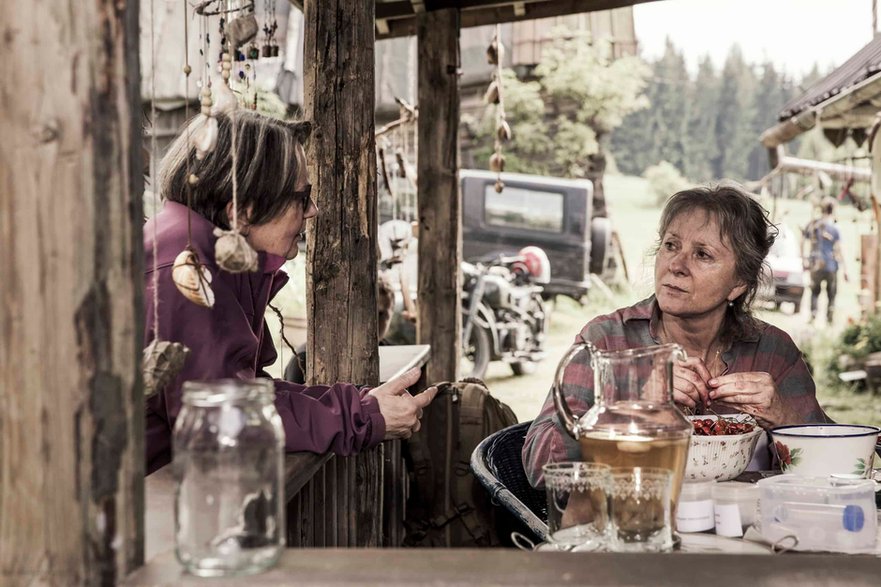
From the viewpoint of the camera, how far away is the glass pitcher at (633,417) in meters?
1.40

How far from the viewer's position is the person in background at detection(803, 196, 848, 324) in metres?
13.1

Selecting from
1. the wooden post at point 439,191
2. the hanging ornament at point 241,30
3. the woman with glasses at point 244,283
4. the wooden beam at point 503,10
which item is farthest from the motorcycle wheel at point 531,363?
the hanging ornament at point 241,30

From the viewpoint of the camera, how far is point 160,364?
5.01 ft

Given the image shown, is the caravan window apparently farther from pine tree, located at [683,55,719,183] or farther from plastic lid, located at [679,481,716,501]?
pine tree, located at [683,55,719,183]

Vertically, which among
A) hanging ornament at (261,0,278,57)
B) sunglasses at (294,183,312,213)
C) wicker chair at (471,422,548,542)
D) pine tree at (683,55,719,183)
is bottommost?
wicker chair at (471,422,548,542)

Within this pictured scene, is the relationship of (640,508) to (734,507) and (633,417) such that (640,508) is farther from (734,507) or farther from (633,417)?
(734,507)

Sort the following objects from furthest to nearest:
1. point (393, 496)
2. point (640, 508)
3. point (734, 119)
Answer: point (734, 119), point (393, 496), point (640, 508)

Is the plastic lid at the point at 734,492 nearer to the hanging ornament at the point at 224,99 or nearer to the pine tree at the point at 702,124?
the hanging ornament at the point at 224,99

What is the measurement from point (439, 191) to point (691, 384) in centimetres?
305

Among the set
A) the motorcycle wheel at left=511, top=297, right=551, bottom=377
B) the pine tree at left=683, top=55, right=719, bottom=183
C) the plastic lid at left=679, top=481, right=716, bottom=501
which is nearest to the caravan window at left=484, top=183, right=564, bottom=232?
the motorcycle wheel at left=511, top=297, right=551, bottom=377

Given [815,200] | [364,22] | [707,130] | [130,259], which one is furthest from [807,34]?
[130,259]

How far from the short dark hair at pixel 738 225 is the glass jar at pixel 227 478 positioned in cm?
166

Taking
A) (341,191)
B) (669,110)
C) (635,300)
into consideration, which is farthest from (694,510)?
(669,110)

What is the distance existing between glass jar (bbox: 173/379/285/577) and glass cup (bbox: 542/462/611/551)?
1.24ft
